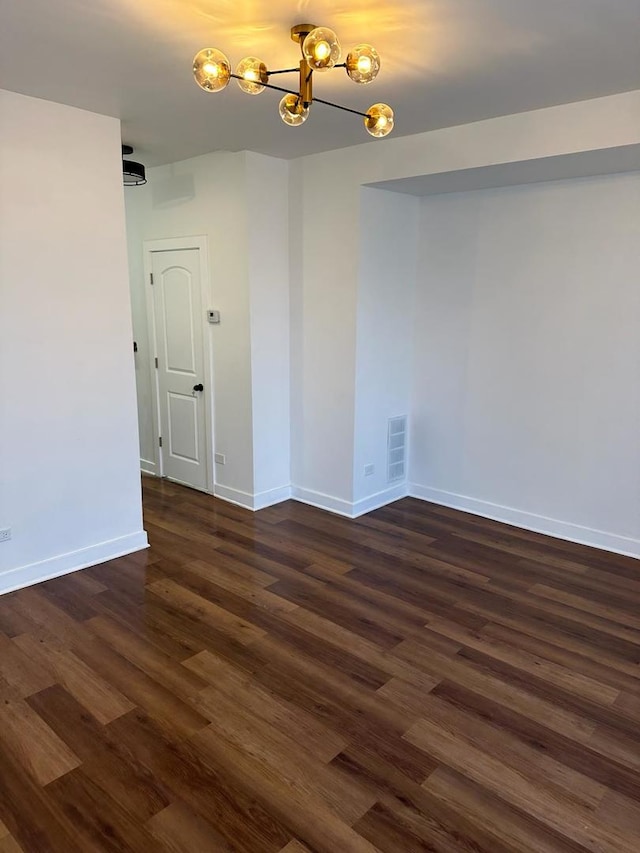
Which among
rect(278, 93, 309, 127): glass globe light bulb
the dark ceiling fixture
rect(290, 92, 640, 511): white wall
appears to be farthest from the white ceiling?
the dark ceiling fixture

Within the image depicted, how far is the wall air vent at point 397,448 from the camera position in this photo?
189 inches

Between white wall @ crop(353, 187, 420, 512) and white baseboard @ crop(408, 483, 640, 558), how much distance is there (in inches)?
14.9

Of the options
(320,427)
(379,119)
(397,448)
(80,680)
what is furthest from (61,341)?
(397,448)

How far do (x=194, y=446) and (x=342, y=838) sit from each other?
143 inches

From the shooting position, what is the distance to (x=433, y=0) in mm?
2043

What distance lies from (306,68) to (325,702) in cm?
254

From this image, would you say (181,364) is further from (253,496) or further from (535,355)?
(535,355)

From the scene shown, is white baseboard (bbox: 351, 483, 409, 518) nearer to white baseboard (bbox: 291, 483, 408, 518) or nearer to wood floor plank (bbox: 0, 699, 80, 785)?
white baseboard (bbox: 291, 483, 408, 518)

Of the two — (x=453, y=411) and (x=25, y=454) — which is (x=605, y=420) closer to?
(x=453, y=411)

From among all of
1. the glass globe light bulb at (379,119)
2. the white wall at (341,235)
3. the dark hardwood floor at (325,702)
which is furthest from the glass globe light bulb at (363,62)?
the dark hardwood floor at (325,702)

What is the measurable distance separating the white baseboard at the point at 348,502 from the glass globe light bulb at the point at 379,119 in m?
2.82

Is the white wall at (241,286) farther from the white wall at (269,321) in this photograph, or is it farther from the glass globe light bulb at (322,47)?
the glass globe light bulb at (322,47)

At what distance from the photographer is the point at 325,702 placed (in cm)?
248

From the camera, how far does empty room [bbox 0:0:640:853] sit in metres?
2.09
